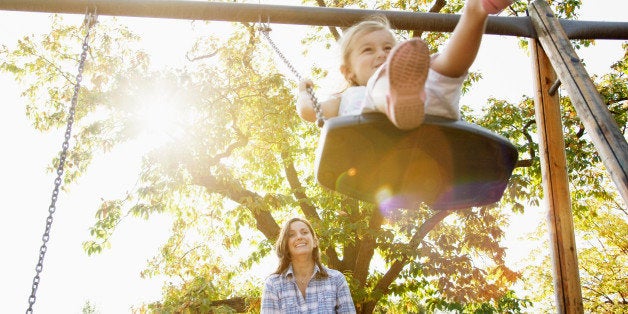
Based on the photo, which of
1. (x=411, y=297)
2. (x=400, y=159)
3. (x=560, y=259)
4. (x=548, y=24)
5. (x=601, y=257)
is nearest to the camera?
(x=400, y=159)

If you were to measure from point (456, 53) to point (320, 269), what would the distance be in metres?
2.05

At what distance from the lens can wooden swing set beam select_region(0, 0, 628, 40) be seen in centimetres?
287

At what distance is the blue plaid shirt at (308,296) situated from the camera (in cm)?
310

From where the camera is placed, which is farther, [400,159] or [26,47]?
[26,47]

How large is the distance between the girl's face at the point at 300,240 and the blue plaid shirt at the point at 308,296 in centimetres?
18

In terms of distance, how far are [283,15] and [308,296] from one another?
1.81 meters

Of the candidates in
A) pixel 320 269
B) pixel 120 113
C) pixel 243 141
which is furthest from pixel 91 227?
pixel 320 269

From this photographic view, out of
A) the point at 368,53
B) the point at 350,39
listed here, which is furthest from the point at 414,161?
the point at 350,39

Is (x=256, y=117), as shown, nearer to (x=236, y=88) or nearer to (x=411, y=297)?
(x=236, y=88)

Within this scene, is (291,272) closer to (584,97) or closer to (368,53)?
(368,53)

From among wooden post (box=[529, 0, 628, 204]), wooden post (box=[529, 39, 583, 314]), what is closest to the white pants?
wooden post (box=[529, 0, 628, 204])

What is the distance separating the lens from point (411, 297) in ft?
32.7

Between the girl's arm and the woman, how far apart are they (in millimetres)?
1482

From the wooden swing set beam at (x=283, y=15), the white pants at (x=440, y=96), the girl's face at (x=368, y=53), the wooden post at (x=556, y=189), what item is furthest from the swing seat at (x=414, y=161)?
the wooden swing set beam at (x=283, y=15)
